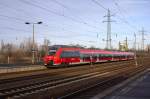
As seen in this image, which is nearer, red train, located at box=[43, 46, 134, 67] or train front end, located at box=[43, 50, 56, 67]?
train front end, located at box=[43, 50, 56, 67]

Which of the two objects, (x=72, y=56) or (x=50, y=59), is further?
(x=72, y=56)

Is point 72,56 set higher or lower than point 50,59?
higher

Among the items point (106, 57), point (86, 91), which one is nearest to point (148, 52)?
point (106, 57)

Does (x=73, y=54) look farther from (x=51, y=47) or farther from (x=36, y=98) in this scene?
(x=36, y=98)

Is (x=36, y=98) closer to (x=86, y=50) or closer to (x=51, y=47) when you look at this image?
(x=51, y=47)

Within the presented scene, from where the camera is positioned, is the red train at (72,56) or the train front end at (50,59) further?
the red train at (72,56)

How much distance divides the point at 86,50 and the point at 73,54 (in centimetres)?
755

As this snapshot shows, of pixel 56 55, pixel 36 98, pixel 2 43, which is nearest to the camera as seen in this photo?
pixel 36 98

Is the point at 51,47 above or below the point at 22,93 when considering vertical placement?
above

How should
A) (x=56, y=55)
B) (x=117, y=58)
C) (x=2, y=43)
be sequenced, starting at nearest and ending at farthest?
1. (x=56, y=55)
2. (x=117, y=58)
3. (x=2, y=43)

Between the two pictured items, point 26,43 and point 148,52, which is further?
point 148,52

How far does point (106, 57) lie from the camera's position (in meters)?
67.8

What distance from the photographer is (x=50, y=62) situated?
41188mm

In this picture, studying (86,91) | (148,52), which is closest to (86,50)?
(86,91)
